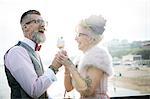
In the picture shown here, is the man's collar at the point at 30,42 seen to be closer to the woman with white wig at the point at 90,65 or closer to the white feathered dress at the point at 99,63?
the woman with white wig at the point at 90,65

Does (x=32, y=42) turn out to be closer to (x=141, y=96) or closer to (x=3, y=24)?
(x=3, y=24)

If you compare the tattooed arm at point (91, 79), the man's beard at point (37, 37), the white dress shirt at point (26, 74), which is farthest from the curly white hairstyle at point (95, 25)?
the white dress shirt at point (26, 74)

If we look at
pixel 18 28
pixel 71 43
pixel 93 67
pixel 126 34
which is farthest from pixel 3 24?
pixel 126 34

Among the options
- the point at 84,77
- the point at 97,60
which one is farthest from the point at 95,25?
the point at 84,77

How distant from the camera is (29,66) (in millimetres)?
1573

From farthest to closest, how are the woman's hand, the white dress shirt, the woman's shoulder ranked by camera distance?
1. the woman's shoulder
2. the woman's hand
3. the white dress shirt

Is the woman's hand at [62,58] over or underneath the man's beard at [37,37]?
underneath

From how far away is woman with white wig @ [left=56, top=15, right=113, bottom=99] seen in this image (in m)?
1.74

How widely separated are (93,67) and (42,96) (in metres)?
0.36

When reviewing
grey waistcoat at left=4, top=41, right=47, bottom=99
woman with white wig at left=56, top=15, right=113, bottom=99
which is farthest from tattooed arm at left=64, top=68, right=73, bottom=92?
grey waistcoat at left=4, top=41, right=47, bottom=99

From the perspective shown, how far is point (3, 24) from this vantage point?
2.29 meters

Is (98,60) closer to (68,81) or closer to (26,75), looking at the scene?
(68,81)

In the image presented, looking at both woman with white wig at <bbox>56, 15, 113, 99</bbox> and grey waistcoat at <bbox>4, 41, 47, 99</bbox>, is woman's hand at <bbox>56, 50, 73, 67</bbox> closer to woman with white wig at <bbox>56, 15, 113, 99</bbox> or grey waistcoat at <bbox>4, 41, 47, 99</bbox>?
woman with white wig at <bbox>56, 15, 113, 99</bbox>

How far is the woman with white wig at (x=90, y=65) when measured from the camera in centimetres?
174
